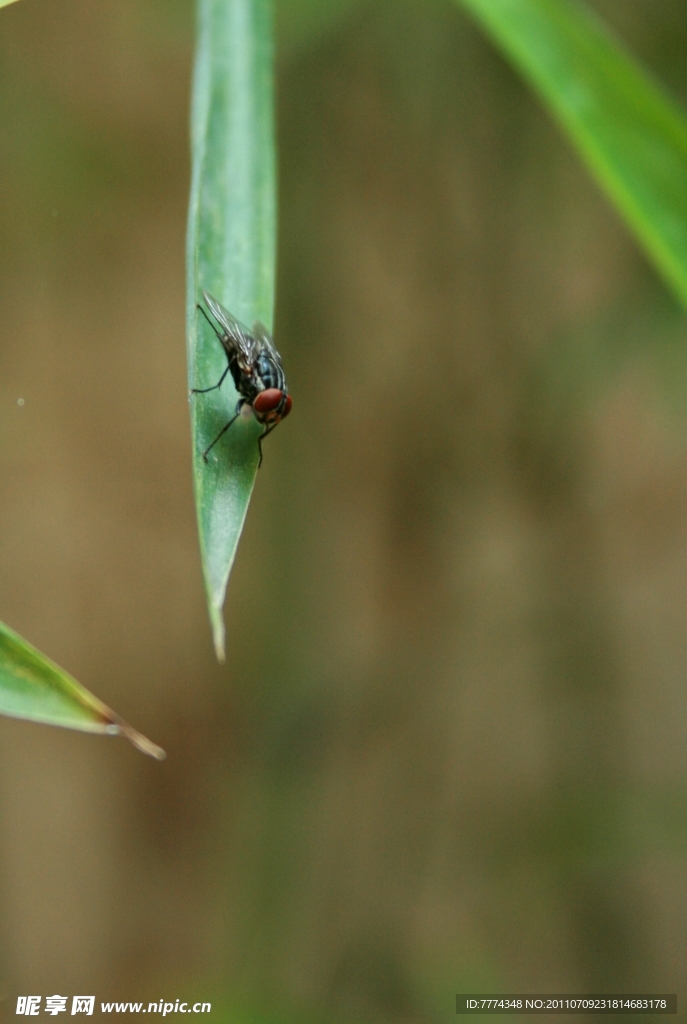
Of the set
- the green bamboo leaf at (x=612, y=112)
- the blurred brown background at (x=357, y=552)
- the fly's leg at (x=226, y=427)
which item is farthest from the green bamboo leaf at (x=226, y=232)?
the blurred brown background at (x=357, y=552)

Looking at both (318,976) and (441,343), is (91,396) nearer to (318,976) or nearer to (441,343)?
(441,343)

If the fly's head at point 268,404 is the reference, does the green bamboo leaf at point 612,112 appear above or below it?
above

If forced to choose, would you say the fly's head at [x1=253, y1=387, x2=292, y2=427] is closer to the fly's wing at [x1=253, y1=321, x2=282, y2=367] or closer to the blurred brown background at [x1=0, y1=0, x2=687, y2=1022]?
the fly's wing at [x1=253, y1=321, x2=282, y2=367]

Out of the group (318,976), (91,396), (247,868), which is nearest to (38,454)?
(91,396)

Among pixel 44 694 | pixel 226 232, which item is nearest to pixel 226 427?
pixel 226 232

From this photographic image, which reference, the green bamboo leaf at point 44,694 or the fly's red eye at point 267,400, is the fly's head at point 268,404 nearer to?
the fly's red eye at point 267,400

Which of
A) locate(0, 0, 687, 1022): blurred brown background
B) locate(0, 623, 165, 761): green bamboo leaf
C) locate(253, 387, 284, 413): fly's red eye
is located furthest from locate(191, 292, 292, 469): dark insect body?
locate(0, 0, 687, 1022): blurred brown background
